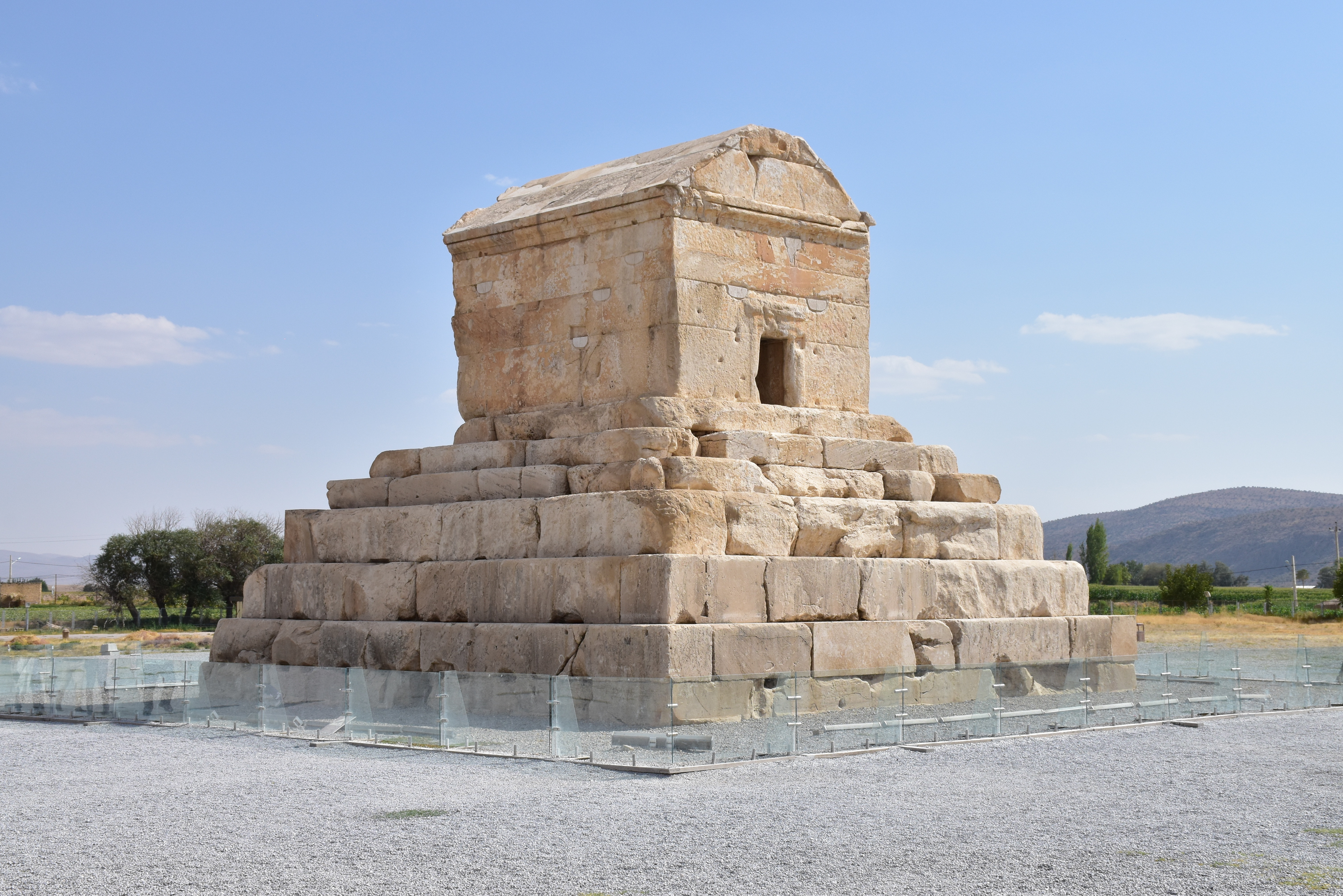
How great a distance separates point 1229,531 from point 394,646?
495 ft

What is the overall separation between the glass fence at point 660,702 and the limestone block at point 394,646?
1159 millimetres

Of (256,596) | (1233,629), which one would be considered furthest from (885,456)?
(1233,629)

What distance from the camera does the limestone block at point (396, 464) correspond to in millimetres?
14148

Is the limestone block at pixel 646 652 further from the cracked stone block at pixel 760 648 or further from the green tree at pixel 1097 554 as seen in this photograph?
the green tree at pixel 1097 554

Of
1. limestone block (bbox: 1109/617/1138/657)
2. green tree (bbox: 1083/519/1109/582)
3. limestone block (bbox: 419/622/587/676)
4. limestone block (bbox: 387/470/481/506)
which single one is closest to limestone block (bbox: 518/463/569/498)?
limestone block (bbox: 387/470/481/506)

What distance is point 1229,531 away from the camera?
151 meters

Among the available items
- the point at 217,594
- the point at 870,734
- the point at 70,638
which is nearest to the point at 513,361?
the point at 870,734

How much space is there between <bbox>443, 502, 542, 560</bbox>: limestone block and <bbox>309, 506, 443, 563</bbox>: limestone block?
0.11 m

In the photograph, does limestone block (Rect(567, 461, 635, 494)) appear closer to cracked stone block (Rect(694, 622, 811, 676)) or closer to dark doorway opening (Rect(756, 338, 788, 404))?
cracked stone block (Rect(694, 622, 811, 676))

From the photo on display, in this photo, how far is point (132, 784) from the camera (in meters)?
8.70

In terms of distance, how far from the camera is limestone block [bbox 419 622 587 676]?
11.4 metres

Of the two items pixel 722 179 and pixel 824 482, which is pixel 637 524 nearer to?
pixel 824 482

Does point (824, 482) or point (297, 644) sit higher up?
point (824, 482)

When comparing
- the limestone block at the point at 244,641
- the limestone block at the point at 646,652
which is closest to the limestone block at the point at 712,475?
the limestone block at the point at 646,652
